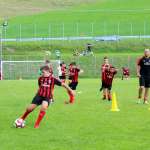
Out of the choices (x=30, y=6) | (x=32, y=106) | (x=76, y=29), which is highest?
(x=30, y=6)

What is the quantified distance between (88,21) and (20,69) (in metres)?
34.6

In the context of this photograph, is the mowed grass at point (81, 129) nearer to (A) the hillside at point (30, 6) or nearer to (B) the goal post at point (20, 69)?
(B) the goal post at point (20, 69)

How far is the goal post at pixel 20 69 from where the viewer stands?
2156 inches

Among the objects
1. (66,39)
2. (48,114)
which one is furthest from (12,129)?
(66,39)

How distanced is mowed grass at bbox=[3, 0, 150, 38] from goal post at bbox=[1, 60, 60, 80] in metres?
23.4

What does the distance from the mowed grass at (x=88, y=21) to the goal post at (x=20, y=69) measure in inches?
923

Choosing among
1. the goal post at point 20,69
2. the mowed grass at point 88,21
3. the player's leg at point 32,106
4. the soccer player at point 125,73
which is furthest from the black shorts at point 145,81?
the mowed grass at point 88,21

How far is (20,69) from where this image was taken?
55.9 meters

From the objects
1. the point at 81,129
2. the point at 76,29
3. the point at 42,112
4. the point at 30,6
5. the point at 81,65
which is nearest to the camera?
the point at 81,129

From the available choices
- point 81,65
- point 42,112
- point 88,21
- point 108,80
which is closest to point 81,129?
point 42,112

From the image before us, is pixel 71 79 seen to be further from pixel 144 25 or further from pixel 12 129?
pixel 144 25

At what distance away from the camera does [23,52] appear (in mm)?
65000

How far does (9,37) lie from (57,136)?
215 feet

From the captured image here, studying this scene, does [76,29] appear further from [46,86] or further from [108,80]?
[46,86]
